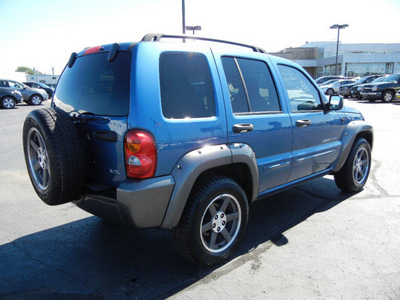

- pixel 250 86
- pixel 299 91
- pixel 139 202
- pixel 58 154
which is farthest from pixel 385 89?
pixel 58 154

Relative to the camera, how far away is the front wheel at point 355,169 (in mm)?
4469

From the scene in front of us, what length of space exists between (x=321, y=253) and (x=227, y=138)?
1457mm

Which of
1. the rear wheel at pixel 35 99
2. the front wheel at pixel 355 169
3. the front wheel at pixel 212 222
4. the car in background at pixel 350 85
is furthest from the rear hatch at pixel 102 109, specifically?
the car in background at pixel 350 85

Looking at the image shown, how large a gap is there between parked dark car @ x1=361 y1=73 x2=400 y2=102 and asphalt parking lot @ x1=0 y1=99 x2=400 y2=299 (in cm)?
1864

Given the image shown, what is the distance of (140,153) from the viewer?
7.44 feet

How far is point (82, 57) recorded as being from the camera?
9.64 feet

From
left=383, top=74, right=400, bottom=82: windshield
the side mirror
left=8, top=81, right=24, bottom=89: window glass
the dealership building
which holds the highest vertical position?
the dealership building

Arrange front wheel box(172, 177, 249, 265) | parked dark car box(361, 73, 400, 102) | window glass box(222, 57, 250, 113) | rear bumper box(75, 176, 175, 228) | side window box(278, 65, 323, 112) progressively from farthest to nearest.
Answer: parked dark car box(361, 73, 400, 102), side window box(278, 65, 323, 112), window glass box(222, 57, 250, 113), front wheel box(172, 177, 249, 265), rear bumper box(75, 176, 175, 228)

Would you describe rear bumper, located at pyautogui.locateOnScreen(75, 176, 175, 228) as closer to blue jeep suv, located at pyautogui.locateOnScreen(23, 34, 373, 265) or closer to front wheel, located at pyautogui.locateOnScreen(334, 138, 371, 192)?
blue jeep suv, located at pyautogui.locateOnScreen(23, 34, 373, 265)

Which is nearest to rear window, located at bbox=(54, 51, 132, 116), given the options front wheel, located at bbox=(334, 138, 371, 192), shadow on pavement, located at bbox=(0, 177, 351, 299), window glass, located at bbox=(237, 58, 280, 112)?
window glass, located at bbox=(237, 58, 280, 112)

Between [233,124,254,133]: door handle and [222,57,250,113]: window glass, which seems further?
[222,57,250,113]: window glass

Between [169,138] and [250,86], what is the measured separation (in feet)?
4.00

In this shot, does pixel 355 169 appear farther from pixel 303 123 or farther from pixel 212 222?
pixel 212 222

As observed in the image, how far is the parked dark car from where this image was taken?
2022 cm
